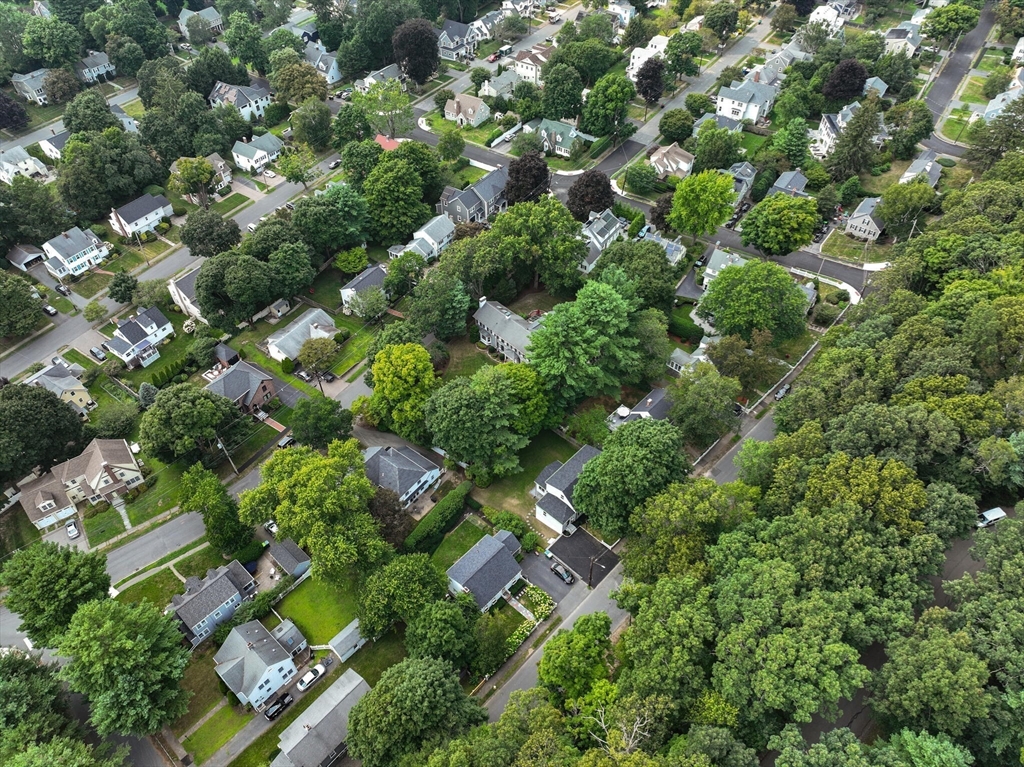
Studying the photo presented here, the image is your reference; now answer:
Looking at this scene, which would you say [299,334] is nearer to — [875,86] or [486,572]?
[486,572]

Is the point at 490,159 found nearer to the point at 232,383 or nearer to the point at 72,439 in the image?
the point at 232,383

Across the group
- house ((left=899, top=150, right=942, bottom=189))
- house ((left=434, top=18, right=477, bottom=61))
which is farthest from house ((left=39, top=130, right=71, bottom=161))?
house ((left=899, top=150, right=942, bottom=189))

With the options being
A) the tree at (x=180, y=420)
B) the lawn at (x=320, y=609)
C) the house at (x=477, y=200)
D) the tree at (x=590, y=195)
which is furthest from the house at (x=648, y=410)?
the house at (x=477, y=200)

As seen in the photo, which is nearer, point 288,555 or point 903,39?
point 288,555

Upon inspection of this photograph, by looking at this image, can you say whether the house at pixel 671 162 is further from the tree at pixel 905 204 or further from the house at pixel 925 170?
the house at pixel 925 170

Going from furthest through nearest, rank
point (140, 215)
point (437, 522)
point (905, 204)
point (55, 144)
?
point (55, 144), point (140, 215), point (905, 204), point (437, 522)

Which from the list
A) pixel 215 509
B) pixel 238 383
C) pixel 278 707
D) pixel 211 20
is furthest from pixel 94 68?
pixel 278 707

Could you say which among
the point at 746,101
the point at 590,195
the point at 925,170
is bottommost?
the point at 925,170
